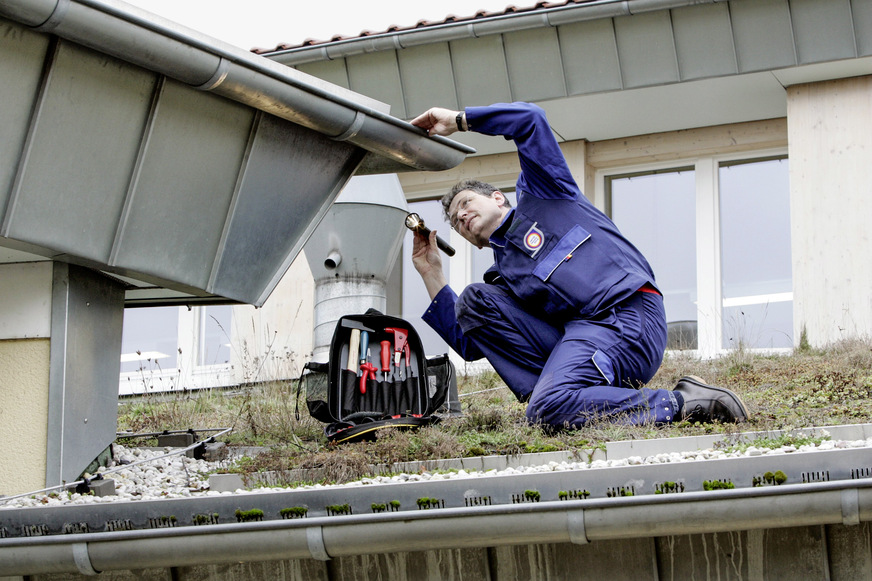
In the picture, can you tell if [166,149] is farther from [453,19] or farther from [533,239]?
[453,19]

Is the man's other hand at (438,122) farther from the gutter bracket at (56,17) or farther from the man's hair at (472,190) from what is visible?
the gutter bracket at (56,17)

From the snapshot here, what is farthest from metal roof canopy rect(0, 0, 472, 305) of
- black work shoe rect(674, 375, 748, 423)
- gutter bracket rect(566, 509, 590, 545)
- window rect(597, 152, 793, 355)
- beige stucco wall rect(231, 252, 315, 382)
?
window rect(597, 152, 793, 355)

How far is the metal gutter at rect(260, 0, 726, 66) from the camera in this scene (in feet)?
34.0

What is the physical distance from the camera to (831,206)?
407 inches

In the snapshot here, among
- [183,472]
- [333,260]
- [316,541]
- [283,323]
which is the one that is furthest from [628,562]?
[283,323]

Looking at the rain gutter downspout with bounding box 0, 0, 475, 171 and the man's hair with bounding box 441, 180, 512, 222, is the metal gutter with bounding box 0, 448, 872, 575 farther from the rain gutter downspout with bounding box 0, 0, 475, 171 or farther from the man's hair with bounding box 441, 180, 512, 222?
the man's hair with bounding box 441, 180, 512, 222

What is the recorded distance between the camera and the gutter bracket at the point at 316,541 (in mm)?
3533

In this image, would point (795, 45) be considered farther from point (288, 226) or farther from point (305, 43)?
point (288, 226)

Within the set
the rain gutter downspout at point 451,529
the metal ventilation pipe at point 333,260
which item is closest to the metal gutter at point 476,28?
the metal ventilation pipe at point 333,260

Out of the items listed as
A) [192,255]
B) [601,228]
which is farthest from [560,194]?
[192,255]

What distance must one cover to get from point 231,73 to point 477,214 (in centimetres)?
178

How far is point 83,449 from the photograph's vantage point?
530 centimetres

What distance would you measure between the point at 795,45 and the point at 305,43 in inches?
202

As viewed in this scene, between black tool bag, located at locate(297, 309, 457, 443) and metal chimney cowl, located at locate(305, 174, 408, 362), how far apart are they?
2.93 metres
